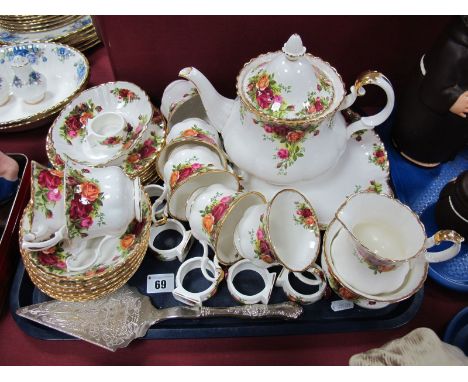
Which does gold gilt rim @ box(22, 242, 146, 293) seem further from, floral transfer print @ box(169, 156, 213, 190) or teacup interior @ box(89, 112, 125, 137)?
teacup interior @ box(89, 112, 125, 137)

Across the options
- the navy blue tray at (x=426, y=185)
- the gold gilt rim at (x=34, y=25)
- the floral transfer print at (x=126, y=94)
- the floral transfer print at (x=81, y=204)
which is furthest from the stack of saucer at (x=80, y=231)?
the gold gilt rim at (x=34, y=25)

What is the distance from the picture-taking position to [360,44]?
Result: 0.93m

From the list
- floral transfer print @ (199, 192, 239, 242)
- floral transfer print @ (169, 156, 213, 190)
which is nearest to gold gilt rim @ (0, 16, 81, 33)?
floral transfer print @ (169, 156, 213, 190)

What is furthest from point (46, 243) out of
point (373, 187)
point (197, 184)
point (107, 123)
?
point (373, 187)

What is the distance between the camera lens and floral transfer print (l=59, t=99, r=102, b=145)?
917 mm

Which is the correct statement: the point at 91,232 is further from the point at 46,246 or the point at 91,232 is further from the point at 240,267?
the point at 240,267

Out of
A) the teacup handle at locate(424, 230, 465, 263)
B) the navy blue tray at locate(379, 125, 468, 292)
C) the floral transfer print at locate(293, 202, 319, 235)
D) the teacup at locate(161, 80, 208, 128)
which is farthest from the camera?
the teacup at locate(161, 80, 208, 128)

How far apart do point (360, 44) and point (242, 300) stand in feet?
2.08

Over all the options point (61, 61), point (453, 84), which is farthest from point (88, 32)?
point (453, 84)

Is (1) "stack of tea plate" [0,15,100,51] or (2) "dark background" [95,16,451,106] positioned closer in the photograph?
(2) "dark background" [95,16,451,106]

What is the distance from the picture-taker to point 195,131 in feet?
2.64

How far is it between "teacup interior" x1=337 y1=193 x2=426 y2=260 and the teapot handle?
15 cm

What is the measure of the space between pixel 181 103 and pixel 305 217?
388 mm

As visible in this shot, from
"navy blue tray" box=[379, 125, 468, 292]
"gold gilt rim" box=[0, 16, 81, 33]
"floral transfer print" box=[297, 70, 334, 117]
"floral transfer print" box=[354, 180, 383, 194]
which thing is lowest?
"navy blue tray" box=[379, 125, 468, 292]
